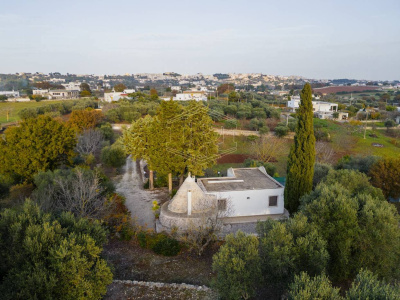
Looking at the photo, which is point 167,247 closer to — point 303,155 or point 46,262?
point 46,262

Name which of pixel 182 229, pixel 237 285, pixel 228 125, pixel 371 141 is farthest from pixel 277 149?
pixel 237 285

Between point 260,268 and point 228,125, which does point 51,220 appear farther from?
point 228,125

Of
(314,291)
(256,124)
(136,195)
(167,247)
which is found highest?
(314,291)

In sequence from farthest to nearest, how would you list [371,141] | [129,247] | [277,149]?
[371,141] → [277,149] → [129,247]

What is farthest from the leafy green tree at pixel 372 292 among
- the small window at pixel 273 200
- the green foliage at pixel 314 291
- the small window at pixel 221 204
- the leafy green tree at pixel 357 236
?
the small window at pixel 273 200

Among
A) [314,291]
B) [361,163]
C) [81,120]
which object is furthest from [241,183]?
[81,120]

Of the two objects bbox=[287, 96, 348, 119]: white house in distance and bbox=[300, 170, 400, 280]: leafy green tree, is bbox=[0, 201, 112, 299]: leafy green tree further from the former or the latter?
bbox=[287, 96, 348, 119]: white house in distance

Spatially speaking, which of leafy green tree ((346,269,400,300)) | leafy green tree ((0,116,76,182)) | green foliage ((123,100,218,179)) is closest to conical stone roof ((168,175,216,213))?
green foliage ((123,100,218,179))
